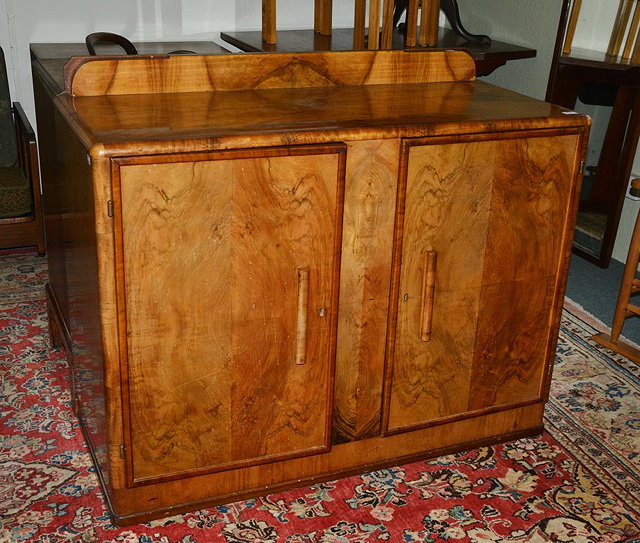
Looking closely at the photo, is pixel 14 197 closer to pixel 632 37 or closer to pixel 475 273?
pixel 475 273

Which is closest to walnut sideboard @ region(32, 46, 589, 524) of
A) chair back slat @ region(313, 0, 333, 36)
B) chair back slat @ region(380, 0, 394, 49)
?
chair back slat @ region(380, 0, 394, 49)

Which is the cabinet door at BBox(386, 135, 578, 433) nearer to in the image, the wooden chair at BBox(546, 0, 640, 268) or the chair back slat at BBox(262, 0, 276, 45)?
the wooden chair at BBox(546, 0, 640, 268)

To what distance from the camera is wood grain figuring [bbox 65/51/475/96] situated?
257 centimetres

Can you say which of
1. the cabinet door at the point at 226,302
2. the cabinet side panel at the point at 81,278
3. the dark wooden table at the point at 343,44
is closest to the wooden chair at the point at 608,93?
the dark wooden table at the point at 343,44

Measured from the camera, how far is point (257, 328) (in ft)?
8.02

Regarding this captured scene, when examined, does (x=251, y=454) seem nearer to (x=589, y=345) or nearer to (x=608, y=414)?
(x=608, y=414)

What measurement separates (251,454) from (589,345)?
1.79 meters

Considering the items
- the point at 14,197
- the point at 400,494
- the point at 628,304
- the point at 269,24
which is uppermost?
the point at 269,24

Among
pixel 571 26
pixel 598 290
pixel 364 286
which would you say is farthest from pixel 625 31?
pixel 364 286

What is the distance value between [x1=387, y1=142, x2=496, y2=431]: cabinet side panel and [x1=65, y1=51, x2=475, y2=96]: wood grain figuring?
586 millimetres

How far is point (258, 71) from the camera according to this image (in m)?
2.79

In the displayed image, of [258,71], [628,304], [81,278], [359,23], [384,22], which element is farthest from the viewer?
[359,23]

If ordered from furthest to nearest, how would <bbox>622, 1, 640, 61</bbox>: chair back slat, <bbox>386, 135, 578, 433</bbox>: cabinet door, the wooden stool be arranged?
<bbox>622, 1, 640, 61</bbox>: chair back slat, the wooden stool, <bbox>386, 135, 578, 433</bbox>: cabinet door

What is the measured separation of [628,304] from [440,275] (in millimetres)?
1384
